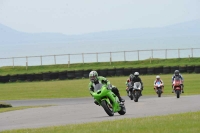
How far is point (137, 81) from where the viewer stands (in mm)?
30453

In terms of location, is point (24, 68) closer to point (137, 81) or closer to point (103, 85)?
point (137, 81)

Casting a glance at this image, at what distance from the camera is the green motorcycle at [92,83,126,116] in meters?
20.4

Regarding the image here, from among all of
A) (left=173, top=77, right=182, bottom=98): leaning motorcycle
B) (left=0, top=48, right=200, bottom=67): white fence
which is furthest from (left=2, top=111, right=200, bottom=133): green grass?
(left=0, top=48, right=200, bottom=67): white fence

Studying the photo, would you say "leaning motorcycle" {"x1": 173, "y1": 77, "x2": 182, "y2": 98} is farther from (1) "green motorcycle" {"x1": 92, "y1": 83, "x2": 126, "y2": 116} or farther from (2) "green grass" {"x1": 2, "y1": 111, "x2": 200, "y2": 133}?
(2) "green grass" {"x1": 2, "y1": 111, "x2": 200, "y2": 133}

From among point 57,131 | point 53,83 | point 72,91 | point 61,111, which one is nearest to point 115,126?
point 57,131

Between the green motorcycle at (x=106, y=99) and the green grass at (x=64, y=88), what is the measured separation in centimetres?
1636

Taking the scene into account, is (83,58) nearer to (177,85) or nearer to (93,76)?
(177,85)

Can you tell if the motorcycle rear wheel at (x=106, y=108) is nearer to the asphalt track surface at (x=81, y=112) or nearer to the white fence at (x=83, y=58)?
the asphalt track surface at (x=81, y=112)

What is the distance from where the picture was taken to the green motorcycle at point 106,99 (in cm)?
2042

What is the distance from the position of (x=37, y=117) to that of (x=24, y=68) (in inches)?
1772

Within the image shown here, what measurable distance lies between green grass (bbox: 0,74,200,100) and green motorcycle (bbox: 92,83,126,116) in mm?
16361

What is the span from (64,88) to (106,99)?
26188 mm

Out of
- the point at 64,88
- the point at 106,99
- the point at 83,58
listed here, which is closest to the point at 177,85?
the point at 106,99

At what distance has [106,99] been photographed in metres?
20.6
